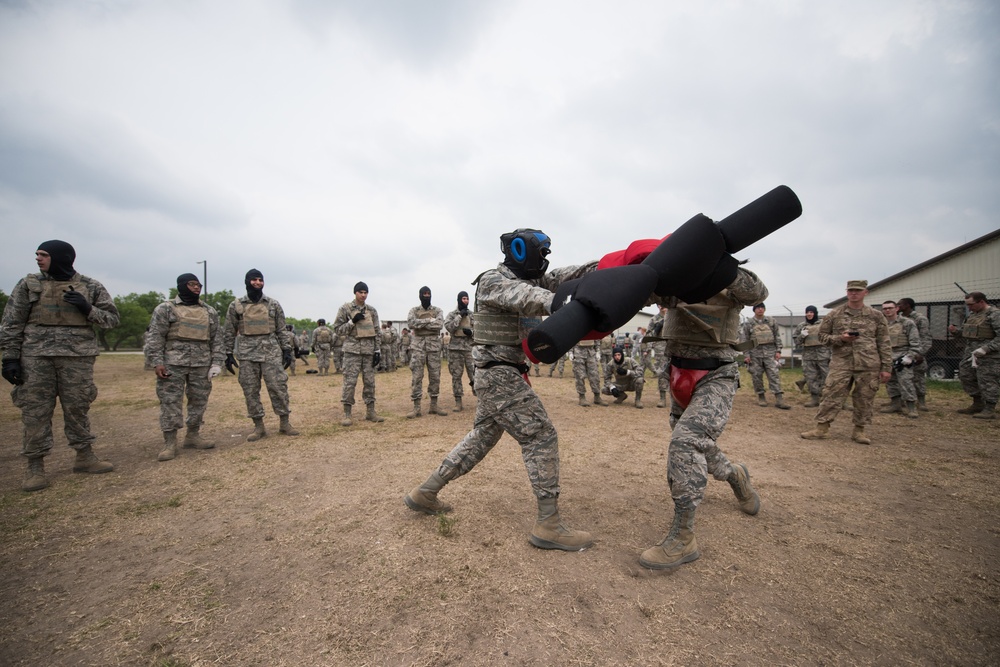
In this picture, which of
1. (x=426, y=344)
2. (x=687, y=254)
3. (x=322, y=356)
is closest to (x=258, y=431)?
(x=426, y=344)

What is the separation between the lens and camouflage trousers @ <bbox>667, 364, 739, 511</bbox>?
283cm

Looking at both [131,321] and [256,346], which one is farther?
[131,321]

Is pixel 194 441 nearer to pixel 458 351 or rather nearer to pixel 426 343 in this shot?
pixel 426 343

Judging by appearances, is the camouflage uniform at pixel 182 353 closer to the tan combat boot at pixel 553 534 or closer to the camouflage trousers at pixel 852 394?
the tan combat boot at pixel 553 534

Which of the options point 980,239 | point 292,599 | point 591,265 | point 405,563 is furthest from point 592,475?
point 980,239

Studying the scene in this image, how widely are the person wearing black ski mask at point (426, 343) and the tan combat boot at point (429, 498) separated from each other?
16.9 feet

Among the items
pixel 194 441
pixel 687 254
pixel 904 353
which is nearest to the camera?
pixel 687 254

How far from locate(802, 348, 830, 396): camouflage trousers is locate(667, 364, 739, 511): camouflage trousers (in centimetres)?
892

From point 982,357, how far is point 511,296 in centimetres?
1038

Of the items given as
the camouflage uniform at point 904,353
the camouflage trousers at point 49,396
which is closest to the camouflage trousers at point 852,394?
the camouflage uniform at point 904,353

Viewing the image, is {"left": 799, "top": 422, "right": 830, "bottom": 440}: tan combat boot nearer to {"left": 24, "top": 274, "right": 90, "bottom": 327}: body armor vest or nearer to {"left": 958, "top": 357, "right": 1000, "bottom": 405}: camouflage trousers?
{"left": 958, "top": 357, "right": 1000, "bottom": 405}: camouflage trousers

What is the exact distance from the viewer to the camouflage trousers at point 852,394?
6.38 m

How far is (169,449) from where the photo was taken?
18.7 ft

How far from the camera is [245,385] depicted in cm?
664
